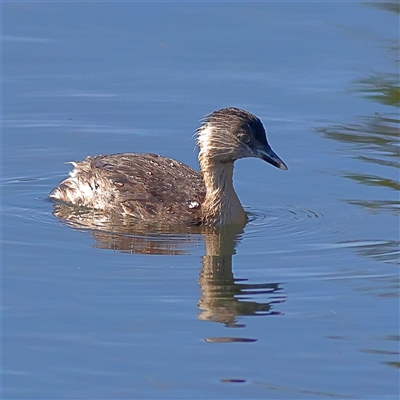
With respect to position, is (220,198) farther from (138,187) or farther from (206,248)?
(206,248)

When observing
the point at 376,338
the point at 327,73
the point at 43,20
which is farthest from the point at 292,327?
the point at 43,20

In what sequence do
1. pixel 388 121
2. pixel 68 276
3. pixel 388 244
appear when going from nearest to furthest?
pixel 68 276 → pixel 388 244 → pixel 388 121

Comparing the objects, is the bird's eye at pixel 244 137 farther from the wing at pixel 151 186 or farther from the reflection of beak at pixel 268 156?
the wing at pixel 151 186

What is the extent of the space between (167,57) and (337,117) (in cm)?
284

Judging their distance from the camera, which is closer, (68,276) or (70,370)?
(70,370)

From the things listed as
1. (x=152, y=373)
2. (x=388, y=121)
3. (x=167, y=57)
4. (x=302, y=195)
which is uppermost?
(x=167, y=57)

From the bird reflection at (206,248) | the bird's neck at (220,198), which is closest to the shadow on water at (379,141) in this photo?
the bird's neck at (220,198)

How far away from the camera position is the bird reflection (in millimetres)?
10117

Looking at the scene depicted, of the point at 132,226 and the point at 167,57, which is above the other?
the point at 167,57

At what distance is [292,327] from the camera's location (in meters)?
9.66

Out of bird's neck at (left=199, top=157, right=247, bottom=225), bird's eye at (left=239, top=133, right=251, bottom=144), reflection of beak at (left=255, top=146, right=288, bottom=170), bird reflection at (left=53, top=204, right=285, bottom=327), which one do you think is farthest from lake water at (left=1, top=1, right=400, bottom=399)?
bird's eye at (left=239, top=133, right=251, bottom=144)

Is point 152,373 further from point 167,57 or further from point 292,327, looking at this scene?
point 167,57

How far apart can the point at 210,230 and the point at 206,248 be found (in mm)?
706

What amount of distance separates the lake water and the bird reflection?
28 millimetres
